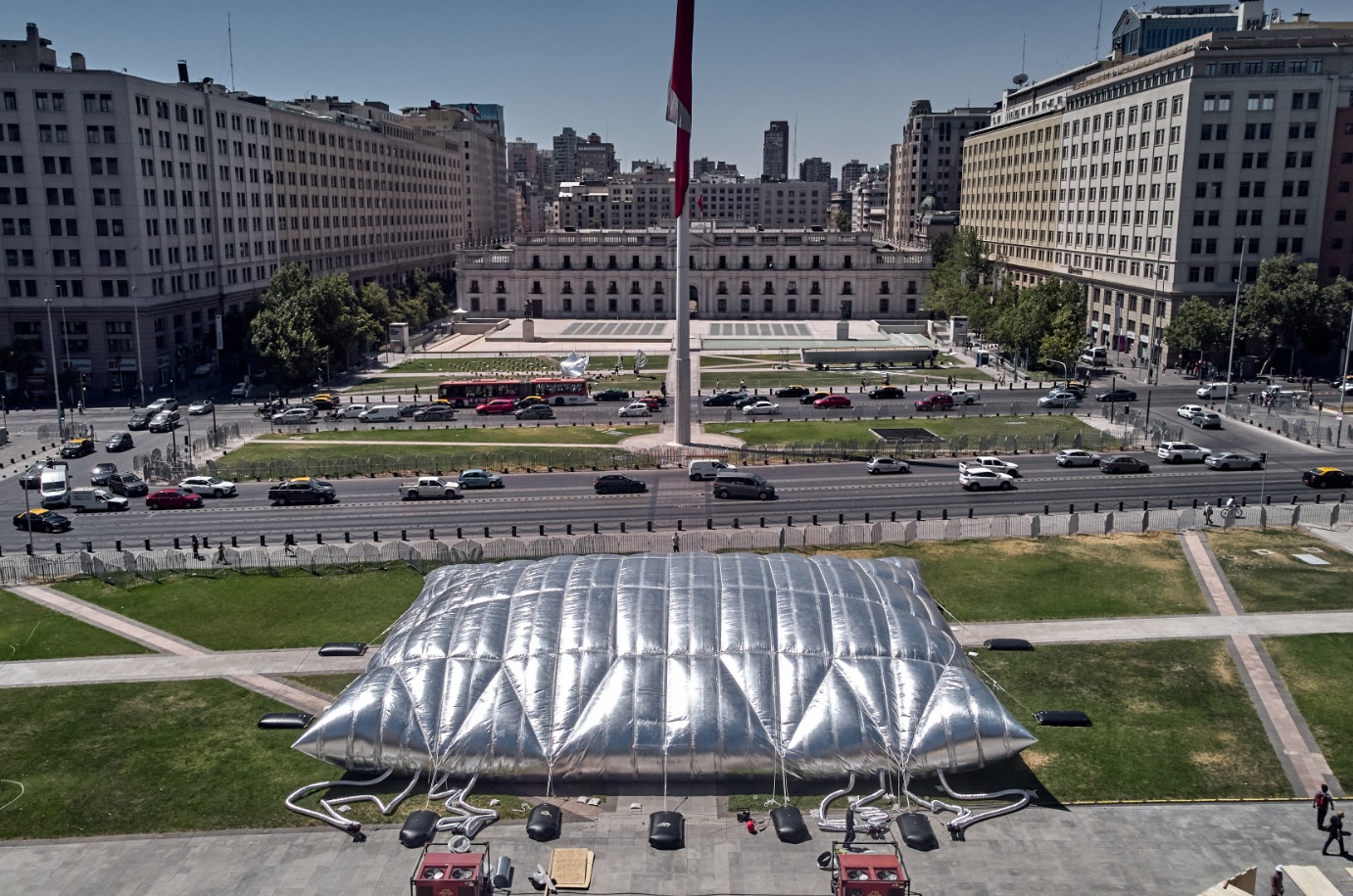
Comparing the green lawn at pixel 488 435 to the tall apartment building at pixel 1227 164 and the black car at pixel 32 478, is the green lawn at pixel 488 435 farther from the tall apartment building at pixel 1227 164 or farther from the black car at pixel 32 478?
the tall apartment building at pixel 1227 164

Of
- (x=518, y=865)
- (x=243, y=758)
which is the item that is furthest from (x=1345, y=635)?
(x=243, y=758)

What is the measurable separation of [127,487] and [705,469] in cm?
3959

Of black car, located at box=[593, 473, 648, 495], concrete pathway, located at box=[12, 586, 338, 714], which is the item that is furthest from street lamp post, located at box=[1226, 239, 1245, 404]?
concrete pathway, located at box=[12, 586, 338, 714]

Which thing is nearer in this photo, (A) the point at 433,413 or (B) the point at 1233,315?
(A) the point at 433,413

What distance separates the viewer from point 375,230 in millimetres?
179625

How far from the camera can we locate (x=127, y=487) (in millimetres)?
74500

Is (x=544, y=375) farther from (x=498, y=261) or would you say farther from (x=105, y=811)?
(x=105, y=811)

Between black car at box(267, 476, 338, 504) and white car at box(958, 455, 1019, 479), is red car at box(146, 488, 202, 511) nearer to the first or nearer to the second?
black car at box(267, 476, 338, 504)

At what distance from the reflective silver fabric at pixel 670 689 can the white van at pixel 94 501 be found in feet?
135

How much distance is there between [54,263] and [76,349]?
879cm

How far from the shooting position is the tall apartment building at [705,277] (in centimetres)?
18562

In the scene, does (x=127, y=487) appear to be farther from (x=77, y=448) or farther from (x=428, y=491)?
(x=428, y=491)

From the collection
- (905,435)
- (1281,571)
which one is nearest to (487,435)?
(905,435)

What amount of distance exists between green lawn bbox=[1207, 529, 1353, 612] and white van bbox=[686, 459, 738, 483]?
3094 cm
